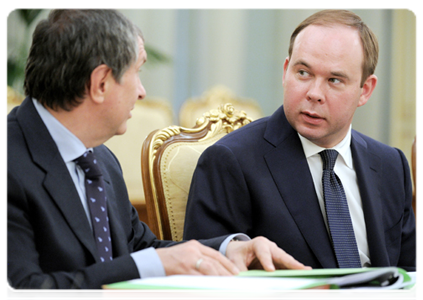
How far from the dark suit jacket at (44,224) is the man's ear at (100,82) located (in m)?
0.12

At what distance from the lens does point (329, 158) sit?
1.48m

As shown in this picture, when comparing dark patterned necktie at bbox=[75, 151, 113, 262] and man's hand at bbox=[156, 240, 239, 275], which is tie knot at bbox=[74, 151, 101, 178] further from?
man's hand at bbox=[156, 240, 239, 275]

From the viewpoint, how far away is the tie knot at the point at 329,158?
4.84ft

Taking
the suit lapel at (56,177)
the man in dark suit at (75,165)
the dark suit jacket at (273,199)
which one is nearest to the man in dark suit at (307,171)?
the dark suit jacket at (273,199)

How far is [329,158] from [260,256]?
595mm

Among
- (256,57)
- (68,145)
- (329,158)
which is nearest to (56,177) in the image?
(68,145)

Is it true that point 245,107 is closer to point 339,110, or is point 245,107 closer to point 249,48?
point 249,48

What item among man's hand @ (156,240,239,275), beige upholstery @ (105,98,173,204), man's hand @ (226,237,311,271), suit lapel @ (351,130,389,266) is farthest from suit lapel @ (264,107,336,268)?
beige upholstery @ (105,98,173,204)

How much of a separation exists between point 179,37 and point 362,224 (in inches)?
103

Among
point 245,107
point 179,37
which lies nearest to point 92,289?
point 245,107

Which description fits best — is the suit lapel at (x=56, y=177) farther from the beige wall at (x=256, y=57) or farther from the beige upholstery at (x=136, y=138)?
the beige wall at (x=256, y=57)

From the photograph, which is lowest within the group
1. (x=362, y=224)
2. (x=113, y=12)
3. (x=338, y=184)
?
(x=362, y=224)

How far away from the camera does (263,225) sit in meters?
1.42

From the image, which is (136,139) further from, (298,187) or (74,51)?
(74,51)
